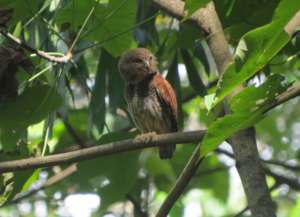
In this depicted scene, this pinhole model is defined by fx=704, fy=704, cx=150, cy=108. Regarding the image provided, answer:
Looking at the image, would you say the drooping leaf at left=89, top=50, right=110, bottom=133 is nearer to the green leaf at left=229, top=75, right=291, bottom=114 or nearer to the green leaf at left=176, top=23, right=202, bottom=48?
the green leaf at left=176, top=23, right=202, bottom=48

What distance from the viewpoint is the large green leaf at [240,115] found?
1.99 m

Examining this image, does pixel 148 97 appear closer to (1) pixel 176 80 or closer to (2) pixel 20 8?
(1) pixel 176 80

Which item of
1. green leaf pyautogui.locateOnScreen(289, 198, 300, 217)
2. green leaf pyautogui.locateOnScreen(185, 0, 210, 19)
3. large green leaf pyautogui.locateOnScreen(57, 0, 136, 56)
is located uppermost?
large green leaf pyautogui.locateOnScreen(57, 0, 136, 56)

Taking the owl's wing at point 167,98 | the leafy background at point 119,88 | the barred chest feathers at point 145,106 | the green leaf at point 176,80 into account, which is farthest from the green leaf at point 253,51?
the barred chest feathers at point 145,106

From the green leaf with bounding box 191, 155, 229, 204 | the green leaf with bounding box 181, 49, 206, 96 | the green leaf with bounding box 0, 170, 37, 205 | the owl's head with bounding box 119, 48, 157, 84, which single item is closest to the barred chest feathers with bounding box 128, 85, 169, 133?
the owl's head with bounding box 119, 48, 157, 84

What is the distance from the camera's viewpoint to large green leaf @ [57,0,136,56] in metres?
3.09

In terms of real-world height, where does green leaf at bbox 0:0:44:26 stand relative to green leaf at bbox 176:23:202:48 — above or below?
above

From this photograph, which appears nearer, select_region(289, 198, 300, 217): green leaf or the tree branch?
select_region(289, 198, 300, 217): green leaf

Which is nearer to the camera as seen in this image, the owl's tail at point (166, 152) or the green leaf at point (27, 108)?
the green leaf at point (27, 108)

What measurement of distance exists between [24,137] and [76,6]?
2.62ft

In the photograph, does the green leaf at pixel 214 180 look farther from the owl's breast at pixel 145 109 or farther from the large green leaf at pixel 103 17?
the large green leaf at pixel 103 17

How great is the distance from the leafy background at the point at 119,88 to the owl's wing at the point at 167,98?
16cm

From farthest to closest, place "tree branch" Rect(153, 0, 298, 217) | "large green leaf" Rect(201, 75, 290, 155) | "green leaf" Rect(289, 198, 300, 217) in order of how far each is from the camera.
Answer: "tree branch" Rect(153, 0, 298, 217) < "large green leaf" Rect(201, 75, 290, 155) < "green leaf" Rect(289, 198, 300, 217)

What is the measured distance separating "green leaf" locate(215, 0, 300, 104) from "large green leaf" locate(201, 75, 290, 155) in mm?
78
